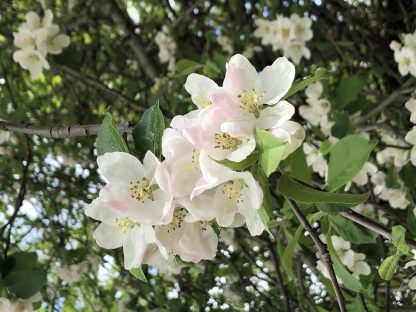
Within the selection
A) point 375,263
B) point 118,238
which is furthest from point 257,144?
point 375,263

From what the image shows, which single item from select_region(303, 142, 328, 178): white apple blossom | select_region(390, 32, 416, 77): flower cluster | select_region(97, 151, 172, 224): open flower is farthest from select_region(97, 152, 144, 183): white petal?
select_region(390, 32, 416, 77): flower cluster

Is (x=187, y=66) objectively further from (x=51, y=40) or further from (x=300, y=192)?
(x=300, y=192)

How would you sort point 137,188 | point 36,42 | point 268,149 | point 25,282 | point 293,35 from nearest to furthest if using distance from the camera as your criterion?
point 268,149 → point 137,188 → point 25,282 → point 36,42 → point 293,35

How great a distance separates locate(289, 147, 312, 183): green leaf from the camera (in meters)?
0.98

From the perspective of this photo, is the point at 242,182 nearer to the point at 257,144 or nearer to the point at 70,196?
the point at 257,144

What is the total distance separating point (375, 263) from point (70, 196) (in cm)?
111

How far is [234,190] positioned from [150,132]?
143 millimetres

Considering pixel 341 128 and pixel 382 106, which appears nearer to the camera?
pixel 341 128

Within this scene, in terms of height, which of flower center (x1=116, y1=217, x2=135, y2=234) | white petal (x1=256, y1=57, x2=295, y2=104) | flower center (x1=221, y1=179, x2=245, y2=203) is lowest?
flower center (x1=221, y1=179, x2=245, y2=203)

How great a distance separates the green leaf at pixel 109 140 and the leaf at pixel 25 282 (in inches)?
25.8

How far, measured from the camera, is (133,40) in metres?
2.47

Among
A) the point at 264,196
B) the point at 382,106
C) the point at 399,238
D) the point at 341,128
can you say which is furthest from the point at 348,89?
the point at 264,196

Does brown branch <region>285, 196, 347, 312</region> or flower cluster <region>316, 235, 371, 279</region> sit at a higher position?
flower cluster <region>316, 235, 371, 279</region>

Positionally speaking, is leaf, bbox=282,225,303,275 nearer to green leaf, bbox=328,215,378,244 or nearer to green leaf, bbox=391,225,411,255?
green leaf, bbox=328,215,378,244
